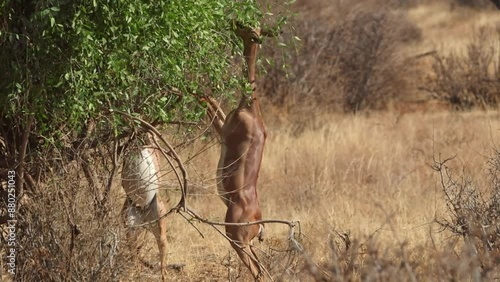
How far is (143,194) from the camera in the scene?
689 centimetres

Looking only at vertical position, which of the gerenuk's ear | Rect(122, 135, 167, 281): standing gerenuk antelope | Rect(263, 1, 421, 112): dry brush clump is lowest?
Rect(122, 135, 167, 281): standing gerenuk antelope

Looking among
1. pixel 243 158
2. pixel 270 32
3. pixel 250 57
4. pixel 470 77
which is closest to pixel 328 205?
pixel 243 158

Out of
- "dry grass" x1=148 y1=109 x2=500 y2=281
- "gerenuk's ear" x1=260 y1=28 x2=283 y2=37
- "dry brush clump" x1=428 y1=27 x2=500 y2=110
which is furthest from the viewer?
"dry brush clump" x1=428 y1=27 x2=500 y2=110

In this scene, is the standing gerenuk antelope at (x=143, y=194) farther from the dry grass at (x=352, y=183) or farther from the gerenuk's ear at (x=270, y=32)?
the gerenuk's ear at (x=270, y=32)

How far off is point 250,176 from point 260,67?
761 millimetres

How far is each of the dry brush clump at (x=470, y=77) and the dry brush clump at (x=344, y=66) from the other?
63 cm

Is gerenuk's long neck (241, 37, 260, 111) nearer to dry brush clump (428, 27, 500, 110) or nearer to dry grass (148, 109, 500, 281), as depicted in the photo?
dry grass (148, 109, 500, 281)

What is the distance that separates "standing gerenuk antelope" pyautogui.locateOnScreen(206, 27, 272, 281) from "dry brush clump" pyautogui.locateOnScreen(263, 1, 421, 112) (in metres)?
8.88

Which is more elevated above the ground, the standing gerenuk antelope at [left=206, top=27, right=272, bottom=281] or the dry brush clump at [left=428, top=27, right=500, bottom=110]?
the dry brush clump at [left=428, top=27, right=500, bottom=110]

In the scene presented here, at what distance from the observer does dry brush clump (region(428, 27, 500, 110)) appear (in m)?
17.9

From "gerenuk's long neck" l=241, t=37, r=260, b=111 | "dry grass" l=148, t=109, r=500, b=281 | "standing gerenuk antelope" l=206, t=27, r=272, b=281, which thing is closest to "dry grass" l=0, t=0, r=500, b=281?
"dry grass" l=148, t=109, r=500, b=281

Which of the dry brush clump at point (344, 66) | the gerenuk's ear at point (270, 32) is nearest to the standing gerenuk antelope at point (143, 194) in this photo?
the gerenuk's ear at point (270, 32)

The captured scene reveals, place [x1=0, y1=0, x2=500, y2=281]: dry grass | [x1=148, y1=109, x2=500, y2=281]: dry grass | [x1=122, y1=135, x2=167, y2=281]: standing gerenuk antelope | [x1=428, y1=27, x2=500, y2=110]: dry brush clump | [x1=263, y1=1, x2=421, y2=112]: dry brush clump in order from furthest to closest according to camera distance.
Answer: [x1=428, y1=27, x2=500, y2=110]: dry brush clump, [x1=263, y1=1, x2=421, y2=112]: dry brush clump, [x1=148, y1=109, x2=500, y2=281]: dry grass, [x1=122, y1=135, x2=167, y2=281]: standing gerenuk antelope, [x1=0, y1=0, x2=500, y2=281]: dry grass

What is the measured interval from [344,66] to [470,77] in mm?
2338
